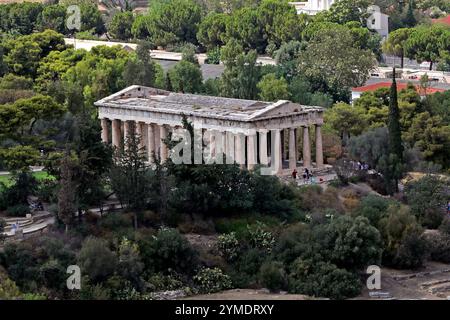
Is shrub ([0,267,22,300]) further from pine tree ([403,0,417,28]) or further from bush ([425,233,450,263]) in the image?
pine tree ([403,0,417,28])

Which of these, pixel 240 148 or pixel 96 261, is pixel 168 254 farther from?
pixel 240 148

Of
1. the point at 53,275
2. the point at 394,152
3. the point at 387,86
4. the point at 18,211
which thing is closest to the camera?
the point at 53,275

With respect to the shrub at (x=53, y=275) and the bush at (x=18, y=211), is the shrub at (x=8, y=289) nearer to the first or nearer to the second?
the shrub at (x=53, y=275)

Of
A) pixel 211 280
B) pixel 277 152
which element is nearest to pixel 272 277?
pixel 211 280

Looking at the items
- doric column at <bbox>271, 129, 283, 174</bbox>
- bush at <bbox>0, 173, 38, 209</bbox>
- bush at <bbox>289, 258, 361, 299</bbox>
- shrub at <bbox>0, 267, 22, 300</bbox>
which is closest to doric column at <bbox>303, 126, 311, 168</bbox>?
doric column at <bbox>271, 129, 283, 174</bbox>

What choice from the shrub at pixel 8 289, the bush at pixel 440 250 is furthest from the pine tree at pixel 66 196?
the bush at pixel 440 250

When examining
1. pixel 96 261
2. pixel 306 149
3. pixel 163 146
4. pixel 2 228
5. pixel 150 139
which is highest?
pixel 150 139

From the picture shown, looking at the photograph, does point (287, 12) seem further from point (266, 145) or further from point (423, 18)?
point (266, 145)

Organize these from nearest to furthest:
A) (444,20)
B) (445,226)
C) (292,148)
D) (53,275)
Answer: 1. (53,275)
2. (445,226)
3. (292,148)
4. (444,20)
